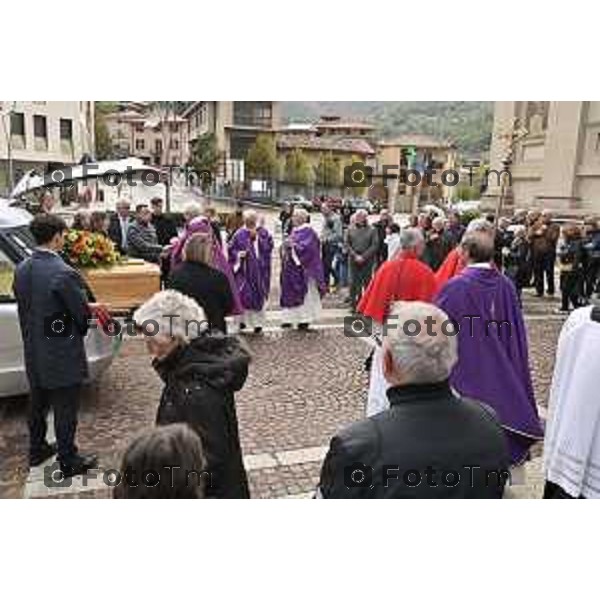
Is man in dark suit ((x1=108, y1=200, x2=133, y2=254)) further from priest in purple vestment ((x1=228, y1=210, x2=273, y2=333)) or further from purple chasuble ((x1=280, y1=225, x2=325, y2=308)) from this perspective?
purple chasuble ((x1=280, y1=225, x2=325, y2=308))

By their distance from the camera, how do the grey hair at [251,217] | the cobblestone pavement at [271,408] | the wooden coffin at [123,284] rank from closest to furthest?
1. the cobblestone pavement at [271,408]
2. the wooden coffin at [123,284]
3. the grey hair at [251,217]

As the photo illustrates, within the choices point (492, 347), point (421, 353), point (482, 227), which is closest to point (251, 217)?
point (482, 227)

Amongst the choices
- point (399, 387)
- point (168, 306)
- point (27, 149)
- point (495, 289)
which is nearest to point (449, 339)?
point (399, 387)

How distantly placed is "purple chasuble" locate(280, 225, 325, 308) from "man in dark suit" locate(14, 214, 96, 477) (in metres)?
4.98

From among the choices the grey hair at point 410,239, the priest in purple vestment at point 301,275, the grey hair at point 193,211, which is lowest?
the priest in purple vestment at point 301,275

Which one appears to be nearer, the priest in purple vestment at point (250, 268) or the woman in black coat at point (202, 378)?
the woman in black coat at point (202, 378)

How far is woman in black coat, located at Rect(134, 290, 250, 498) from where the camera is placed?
285 centimetres

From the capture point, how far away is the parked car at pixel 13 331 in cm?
542

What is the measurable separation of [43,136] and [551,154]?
3053cm

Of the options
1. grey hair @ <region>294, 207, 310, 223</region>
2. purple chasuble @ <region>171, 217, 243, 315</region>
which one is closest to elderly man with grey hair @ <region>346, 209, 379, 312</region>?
grey hair @ <region>294, 207, 310, 223</region>

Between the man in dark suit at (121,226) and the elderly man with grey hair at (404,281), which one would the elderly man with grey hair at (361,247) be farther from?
the elderly man with grey hair at (404,281)

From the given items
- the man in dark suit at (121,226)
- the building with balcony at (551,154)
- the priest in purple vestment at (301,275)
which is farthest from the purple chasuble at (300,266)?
the building with balcony at (551,154)

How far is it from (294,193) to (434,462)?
49.8 meters

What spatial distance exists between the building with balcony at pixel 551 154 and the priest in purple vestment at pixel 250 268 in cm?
1949
